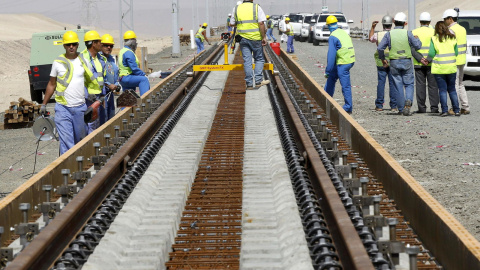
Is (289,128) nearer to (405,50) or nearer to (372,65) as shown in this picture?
(405,50)

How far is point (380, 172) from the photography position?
899cm

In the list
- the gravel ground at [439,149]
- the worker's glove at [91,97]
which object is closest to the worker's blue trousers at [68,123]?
the worker's glove at [91,97]

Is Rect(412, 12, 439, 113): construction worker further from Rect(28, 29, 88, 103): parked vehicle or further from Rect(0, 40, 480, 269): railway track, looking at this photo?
Rect(28, 29, 88, 103): parked vehicle

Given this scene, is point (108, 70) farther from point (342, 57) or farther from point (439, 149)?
point (342, 57)

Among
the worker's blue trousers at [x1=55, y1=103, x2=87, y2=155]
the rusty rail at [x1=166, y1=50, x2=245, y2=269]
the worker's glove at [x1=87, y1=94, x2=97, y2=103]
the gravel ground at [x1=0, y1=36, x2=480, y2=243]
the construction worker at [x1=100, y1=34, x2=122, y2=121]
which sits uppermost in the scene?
the construction worker at [x1=100, y1=34, x2=122, y2=121]

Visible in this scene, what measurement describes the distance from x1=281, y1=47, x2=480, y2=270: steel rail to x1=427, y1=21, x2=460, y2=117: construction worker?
4600 mm

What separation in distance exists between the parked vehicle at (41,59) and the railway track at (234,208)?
13.8 m

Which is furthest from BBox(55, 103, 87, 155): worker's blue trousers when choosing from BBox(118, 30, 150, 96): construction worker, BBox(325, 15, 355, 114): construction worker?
BBox(325, 15, 355, 114): construction worker

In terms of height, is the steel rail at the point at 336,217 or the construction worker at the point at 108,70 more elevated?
the construction worker at the point at 108,70

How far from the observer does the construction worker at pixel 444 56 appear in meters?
15.2

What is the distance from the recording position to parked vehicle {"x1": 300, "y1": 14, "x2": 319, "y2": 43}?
179 feet

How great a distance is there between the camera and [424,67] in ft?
53.0

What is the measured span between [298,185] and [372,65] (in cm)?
2527

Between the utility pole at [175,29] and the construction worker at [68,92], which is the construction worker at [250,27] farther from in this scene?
the utility pole at [175,29]
